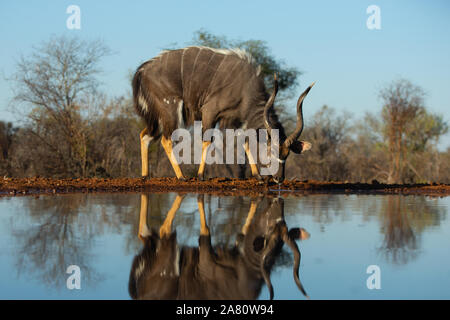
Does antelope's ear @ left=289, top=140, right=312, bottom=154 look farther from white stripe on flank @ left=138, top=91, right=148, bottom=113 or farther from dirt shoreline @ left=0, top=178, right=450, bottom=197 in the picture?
white stripe on flank @ left=138, top=91, right=148, bottom=113

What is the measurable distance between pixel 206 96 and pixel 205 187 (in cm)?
216

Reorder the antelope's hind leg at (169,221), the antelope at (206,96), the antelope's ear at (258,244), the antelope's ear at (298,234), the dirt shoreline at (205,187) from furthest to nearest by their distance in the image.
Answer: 1. the antelope at (206,96)
2. the dirt shoreline at (205,187)
3. the antelope's hind leg at (169,221)
4. the antelope's ear at (298,234)
5. the antelope's ear at (258,244)

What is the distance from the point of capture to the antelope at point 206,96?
1284cm

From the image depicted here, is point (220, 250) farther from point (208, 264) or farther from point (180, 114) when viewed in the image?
point (180, 114)

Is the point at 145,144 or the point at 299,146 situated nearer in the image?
the point at 299,146

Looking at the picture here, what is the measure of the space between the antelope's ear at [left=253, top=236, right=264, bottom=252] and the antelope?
21.4 feet

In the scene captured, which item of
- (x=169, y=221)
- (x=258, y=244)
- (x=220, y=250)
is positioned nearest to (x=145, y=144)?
(x=169, y=221)

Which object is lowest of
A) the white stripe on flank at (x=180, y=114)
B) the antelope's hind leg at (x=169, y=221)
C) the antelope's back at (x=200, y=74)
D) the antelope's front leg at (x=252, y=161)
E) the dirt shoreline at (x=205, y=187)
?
the antelope's hind leg at (x=169, y=221)

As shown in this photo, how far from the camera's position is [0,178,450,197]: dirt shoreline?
39.3 ft

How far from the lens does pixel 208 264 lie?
4898 millimetres

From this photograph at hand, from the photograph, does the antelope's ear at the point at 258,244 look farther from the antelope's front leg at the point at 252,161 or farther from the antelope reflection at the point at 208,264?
the antelope's front leg at the point at 252,161

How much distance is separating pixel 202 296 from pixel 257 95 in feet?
31.0

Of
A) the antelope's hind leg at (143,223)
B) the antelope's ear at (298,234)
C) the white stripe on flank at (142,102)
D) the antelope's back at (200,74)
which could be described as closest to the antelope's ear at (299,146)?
the antelope's back at (200,74)

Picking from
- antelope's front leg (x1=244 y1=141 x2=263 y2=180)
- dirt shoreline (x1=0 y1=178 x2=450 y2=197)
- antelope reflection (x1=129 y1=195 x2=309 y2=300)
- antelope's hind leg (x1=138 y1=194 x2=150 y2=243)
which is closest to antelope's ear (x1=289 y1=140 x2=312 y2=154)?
dirt shoreline (x1=0 y1=178 x2=450 y2=197)
